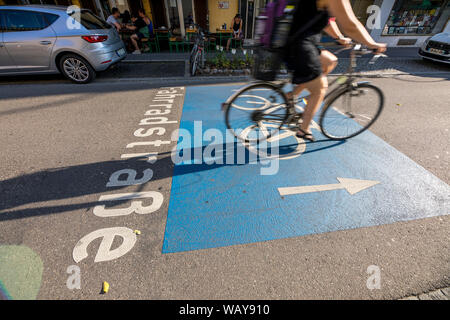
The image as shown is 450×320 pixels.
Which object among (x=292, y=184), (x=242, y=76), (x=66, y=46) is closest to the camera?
(x=292, y=184)

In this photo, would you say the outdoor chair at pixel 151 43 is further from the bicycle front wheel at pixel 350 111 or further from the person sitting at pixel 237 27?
the bicycle front wheel at pixel 350 111

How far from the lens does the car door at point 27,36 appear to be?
495 cm

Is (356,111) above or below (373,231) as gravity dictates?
above

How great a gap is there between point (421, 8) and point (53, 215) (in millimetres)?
19305

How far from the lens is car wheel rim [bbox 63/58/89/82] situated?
5.46 meters

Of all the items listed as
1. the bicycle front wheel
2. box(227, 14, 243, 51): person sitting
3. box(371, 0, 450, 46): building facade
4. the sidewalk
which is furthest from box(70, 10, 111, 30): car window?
box(371, 0, 450, 46): building facade

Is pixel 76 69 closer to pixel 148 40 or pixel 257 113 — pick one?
pixel 148 40

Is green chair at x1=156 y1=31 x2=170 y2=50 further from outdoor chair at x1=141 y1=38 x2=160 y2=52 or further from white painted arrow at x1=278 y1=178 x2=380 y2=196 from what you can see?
white painted arrow at x1=278 y1=178 x2=380 y2=196

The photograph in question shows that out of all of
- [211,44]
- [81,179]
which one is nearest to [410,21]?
[211,44]

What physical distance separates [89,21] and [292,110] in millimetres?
6085

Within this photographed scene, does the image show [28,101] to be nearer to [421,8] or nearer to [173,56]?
[173,56]

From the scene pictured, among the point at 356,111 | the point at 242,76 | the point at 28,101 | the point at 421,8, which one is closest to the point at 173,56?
the point at 242,76

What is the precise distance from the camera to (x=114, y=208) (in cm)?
221
